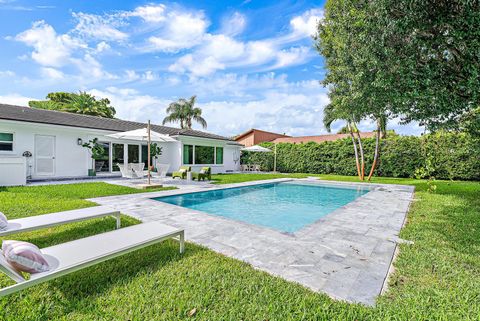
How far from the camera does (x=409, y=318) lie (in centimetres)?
236

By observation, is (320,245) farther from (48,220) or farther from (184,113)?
(184,113)

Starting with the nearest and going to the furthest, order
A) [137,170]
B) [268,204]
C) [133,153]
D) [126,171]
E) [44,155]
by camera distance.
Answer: [268,204] < [44,155] < [126,171] < [137,170] < [133,153]

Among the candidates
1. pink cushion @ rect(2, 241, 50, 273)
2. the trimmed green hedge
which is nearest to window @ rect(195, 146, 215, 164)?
the trimmed green hedge

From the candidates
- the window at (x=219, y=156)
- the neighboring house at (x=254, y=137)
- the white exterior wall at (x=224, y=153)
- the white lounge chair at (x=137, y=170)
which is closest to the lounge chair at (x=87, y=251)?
the white lounge chair at (x=137, y=170)

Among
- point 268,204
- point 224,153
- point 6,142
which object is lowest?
point 268,204

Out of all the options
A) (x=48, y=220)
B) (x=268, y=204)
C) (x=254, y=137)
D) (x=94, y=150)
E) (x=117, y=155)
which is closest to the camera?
(x=48, y=220)

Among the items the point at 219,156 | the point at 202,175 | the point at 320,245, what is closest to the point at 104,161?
the point at 202,175

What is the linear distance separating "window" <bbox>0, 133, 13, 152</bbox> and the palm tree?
2025 centimetres

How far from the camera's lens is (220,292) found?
9.22 ft

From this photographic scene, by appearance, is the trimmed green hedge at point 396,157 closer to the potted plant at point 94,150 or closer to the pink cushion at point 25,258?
the pink cushion at point 25,258

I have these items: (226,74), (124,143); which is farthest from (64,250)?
(226,74)

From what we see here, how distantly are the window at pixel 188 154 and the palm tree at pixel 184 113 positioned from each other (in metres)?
13.4

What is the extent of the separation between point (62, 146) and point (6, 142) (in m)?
2.47

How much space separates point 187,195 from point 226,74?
1385 cm
